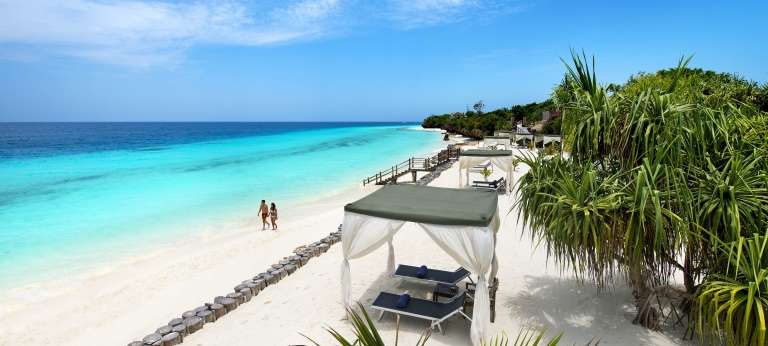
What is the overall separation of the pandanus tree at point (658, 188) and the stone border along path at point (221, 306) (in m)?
4.78

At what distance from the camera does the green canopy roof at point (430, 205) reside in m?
4.68

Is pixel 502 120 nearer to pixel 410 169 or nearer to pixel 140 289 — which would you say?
pixel 410 169

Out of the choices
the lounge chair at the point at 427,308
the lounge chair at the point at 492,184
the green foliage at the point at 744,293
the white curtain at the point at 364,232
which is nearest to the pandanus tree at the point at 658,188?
the green foliage at the point at 744,293

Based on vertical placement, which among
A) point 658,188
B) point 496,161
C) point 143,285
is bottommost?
point 143,285

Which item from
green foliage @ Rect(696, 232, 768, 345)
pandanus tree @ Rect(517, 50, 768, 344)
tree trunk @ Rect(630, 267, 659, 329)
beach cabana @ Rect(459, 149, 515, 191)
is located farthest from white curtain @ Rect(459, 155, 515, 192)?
green foliage @ Rect(696, 232, 768, 345)

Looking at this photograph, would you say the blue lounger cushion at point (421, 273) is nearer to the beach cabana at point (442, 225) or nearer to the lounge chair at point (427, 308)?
the lounge chair at point (427, 308)

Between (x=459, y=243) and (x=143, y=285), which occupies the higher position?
(x=459, y=243)

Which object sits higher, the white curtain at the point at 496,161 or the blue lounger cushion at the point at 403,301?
the white curtain at the point at 496,161

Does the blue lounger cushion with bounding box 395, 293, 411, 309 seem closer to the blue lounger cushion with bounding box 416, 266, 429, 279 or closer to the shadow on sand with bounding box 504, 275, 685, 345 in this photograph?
the blue lounger cushion with bounding box 416, 266, 429, 279

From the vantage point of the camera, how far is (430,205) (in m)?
5.33

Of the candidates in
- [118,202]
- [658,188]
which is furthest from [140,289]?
[118,202]

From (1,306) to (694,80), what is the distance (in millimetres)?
12705

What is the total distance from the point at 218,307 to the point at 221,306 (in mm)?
48

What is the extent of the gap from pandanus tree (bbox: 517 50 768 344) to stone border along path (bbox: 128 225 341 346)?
4.78 metres
